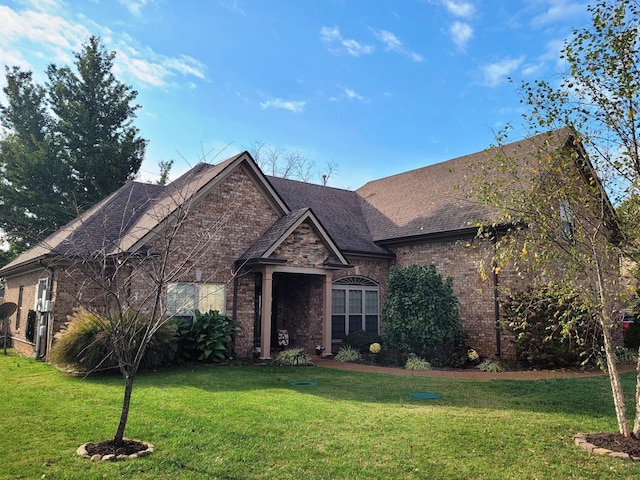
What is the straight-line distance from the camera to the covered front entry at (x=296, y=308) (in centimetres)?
1405

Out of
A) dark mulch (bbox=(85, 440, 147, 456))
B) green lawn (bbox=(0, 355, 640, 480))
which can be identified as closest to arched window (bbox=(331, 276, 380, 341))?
green lawn (bbox=(0, 355, 640, 480))

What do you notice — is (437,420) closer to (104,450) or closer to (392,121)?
(104,450)

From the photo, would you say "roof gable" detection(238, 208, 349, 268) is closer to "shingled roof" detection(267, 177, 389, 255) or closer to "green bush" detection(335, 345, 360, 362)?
"shingled roof" detection(267, 177, 389, 255)

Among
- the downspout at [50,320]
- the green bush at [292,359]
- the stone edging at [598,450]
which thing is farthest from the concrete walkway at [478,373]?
the downspout at [50,320]

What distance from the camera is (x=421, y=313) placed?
1430cm

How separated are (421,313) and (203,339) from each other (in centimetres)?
647

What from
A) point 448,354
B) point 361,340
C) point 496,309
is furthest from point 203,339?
point 496,309

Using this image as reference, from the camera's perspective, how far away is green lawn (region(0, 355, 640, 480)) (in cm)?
503

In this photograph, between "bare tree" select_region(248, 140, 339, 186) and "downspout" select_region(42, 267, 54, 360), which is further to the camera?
"bare tree" select_region(248, 140, 339, 186)

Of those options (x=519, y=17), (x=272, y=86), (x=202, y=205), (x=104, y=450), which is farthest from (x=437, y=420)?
(x=272, y=86)

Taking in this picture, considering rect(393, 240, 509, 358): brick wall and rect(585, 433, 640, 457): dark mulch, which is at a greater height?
rect(393, 240, 509, 358): brick wall

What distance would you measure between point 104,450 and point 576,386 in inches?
365

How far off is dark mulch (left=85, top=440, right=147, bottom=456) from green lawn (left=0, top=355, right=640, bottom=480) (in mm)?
205

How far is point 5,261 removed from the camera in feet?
92.0
